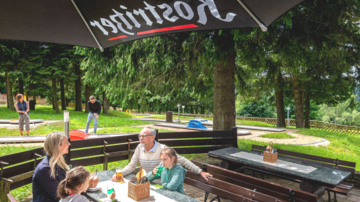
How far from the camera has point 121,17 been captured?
2.52 m

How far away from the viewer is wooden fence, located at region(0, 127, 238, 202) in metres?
3.69

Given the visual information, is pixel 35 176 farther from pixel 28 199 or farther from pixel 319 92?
pixel 319 92

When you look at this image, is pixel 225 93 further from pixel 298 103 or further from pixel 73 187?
pixel 298 103

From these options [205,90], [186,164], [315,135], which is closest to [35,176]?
[186,164]

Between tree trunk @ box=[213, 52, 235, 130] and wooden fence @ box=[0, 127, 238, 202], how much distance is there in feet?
2.84

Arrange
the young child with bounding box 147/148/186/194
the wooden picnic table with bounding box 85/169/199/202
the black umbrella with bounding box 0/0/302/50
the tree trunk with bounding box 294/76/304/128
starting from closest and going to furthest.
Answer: the black umbrella with bounding box 0/0/302/50, the wooden picnic table with bounding box 85/169/199/202, the young child with bounding box 147/148/186/194, the tree trunk with bounding box 294/76/304/128

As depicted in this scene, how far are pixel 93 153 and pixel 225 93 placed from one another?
14.7 feet

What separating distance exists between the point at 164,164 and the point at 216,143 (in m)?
3.81

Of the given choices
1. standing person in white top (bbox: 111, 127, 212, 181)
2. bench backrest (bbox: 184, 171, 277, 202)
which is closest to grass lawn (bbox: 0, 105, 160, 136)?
standing person in white top (bbox: 111, 127, 212, 181)

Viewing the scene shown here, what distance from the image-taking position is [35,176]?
9.15 ft

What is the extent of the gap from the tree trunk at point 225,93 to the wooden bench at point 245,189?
375 cm

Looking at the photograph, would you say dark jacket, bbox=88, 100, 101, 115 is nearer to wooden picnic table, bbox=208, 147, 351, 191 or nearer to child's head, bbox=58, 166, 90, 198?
wooden picnic table, bbox=208, 147, 351, 191

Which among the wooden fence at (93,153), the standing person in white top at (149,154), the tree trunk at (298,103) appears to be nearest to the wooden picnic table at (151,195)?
the standing person in white top at (149,154)

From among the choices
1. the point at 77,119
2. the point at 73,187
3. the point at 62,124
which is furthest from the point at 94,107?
the point at 73,187
